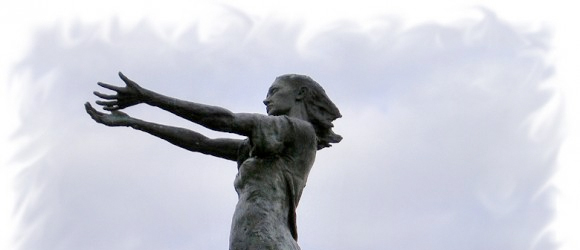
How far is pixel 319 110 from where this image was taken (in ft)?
46.2

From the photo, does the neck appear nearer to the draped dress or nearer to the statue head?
the statue head

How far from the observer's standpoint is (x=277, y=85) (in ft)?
46.2

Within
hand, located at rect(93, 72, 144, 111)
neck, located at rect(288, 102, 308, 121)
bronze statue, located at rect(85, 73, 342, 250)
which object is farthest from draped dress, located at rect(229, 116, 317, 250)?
hand, located at rect(93, 72, 144, 111)

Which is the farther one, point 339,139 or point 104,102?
point 339,139

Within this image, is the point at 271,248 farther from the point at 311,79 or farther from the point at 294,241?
the point at 311,79

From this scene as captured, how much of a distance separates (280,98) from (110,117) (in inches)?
67.8

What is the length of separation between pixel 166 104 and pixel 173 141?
1.09 m

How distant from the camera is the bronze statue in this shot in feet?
42.4

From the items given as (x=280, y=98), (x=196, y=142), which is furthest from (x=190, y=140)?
(x=280, y=98)

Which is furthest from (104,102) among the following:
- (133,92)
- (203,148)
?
(203,148)

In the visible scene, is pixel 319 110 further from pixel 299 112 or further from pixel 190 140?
pixel 190 140

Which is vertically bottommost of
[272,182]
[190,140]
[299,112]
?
[272,182]

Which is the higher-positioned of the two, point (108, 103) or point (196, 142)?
point (196, 142)

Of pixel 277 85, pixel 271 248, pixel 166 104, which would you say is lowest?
pixel 271 248
